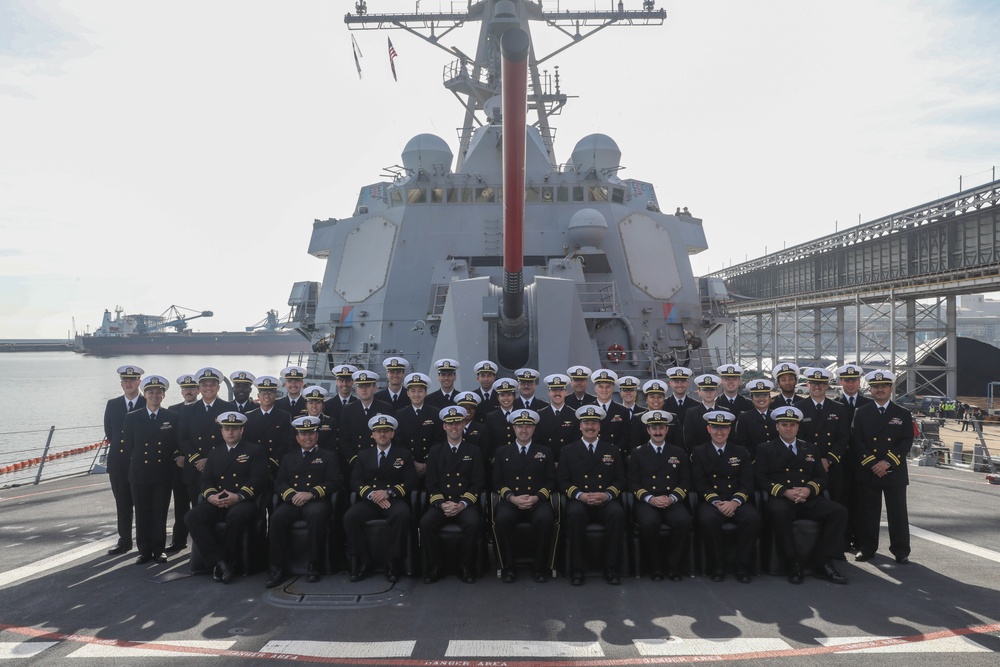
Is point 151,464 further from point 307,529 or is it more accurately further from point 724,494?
point 724,494

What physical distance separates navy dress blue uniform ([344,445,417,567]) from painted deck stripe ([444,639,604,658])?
3.80ft

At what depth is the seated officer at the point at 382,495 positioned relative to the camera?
437cm

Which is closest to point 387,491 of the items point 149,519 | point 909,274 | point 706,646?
point 149,519

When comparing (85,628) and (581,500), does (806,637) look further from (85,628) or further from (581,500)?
(85,628)

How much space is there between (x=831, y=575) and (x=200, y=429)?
4370 millimetres

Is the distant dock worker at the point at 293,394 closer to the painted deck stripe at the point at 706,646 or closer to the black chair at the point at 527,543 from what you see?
the black chair at the point at 527,543

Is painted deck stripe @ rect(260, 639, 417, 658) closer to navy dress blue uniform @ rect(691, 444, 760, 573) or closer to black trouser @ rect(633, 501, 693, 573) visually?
black trouser @ rect(633, 501, 693, 573)

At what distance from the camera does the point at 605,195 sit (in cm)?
1017

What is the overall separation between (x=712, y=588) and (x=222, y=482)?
315 cm

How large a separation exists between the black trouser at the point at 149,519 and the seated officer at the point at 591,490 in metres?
2.83

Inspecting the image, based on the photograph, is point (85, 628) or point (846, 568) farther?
point (846, 568)

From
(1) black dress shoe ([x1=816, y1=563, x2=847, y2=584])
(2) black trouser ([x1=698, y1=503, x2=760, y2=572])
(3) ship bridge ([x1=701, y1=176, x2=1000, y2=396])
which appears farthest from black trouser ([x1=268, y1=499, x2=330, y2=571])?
(3) ship bridge ([x1=701, y1=176, x2=1000, y2=396])

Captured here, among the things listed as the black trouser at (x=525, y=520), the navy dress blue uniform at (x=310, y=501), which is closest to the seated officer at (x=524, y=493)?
the black trouser at (x=525, y=520)

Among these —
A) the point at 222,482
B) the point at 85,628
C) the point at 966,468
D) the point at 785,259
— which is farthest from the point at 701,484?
the point at 785,259
